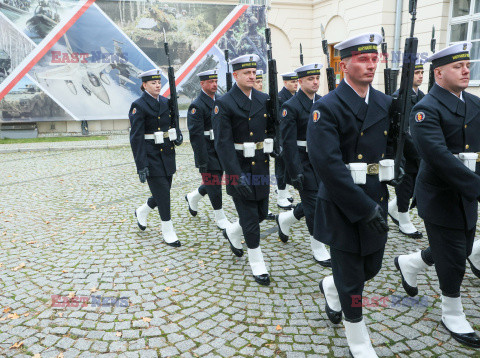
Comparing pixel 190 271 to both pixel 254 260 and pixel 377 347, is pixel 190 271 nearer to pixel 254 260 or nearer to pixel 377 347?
pixel 254 260

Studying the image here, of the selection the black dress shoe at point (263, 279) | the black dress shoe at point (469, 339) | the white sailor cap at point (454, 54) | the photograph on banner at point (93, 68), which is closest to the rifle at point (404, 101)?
the white sailor cap at point (454, 54)

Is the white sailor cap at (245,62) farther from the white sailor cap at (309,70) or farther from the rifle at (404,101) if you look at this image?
the rifle at (404,101)

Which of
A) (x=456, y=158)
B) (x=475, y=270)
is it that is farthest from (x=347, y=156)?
(x=475, y=270)

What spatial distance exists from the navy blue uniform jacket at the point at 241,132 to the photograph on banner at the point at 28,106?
44.1ft

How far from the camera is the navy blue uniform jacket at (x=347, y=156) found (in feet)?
8.22

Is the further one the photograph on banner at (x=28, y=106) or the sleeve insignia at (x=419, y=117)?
the photograph on banner at (x=28, y=106)

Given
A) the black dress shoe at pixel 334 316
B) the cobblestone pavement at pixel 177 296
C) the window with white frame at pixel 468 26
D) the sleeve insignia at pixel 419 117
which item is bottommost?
the cobblestone pavement at pixel 177 296

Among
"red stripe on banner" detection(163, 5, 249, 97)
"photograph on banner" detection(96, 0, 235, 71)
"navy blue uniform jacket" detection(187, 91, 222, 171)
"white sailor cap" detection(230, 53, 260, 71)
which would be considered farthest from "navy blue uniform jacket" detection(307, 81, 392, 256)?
"red stripe on banner" detection(163, 5, 249, 97)

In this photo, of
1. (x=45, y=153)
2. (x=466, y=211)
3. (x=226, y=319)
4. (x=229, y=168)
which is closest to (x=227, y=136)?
(x=229, y=168)

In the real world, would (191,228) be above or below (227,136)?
below

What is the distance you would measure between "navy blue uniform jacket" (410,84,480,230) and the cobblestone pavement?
0.92 metres

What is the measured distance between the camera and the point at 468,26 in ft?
35.1

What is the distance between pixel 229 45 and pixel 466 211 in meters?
15.1

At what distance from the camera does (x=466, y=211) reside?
9.61ft
